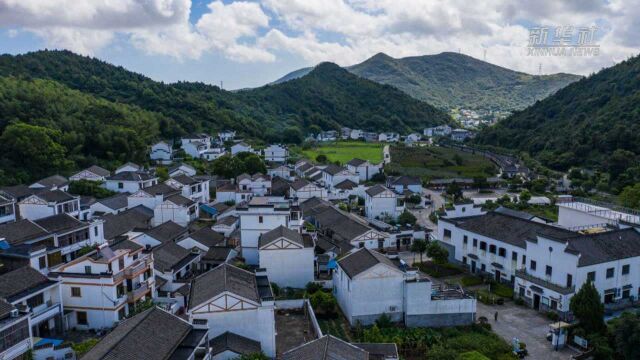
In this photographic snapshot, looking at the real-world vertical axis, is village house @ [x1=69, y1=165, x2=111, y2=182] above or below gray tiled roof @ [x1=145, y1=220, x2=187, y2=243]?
above

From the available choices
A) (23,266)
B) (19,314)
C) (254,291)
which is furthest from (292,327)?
(23,266)

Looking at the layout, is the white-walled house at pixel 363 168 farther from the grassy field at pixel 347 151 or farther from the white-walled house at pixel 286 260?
the white-walled house at pixel 286 260

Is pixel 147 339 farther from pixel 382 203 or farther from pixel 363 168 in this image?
pixel 363 168

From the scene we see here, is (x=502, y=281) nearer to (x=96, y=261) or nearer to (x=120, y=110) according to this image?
(x=96, y=261)

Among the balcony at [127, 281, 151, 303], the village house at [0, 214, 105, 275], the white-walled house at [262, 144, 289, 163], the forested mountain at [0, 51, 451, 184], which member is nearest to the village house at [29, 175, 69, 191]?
the forested mountain at [0, 51, 451, 184]

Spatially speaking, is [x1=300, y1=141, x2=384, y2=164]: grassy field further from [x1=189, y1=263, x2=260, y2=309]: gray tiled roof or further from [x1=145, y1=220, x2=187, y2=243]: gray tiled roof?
[x1=189, y1=263, x2=260, y2=309]: gray tiled roof

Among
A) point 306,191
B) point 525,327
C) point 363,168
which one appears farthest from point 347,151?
point 525,327
